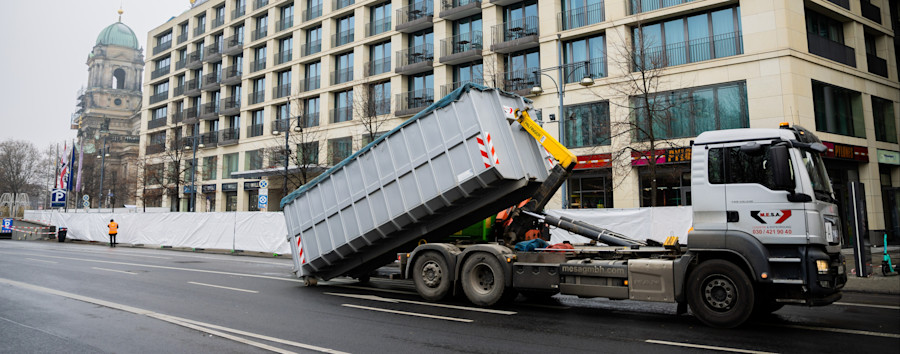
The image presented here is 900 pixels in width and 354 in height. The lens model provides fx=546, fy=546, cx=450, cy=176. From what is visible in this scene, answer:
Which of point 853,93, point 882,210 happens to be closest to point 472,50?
point 853,93

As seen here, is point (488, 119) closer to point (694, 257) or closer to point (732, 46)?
point (694, 257)

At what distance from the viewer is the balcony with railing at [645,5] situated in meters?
25.5

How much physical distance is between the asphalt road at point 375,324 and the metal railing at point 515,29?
70.3 feet

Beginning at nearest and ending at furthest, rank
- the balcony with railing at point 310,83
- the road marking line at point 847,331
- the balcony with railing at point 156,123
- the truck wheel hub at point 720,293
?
the road marking line at point 847,331 < the truck wheel hub at point 720,293 < the balcony with railing at point 310,83 < the balcony with railing at point 156,123

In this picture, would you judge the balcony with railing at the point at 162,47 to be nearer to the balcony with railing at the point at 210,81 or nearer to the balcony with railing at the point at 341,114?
the balcony with railing at the point at 210,81

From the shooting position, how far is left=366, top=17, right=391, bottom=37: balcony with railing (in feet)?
123

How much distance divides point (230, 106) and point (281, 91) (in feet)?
25.9

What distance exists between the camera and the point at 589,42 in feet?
91.8

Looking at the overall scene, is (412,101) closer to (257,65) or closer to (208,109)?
(257,65)

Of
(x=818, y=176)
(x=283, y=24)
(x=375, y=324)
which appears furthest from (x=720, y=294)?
(x=283, y=24)

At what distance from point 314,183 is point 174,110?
5275cm

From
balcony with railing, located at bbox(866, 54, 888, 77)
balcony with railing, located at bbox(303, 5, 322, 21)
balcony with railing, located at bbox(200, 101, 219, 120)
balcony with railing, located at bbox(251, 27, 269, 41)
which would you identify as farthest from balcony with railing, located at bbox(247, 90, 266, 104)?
balcony with railing, located at bbox(866, 54, 888, 77)

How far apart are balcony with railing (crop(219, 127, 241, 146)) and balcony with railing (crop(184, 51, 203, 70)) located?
9380 mm

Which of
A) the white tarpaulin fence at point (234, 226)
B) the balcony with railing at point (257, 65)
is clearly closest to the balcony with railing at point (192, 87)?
the balcony with railing at point (257, 65)
